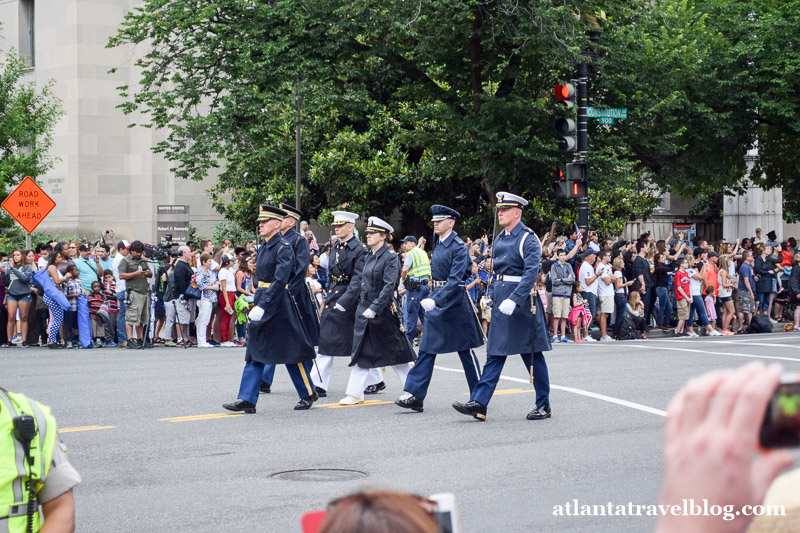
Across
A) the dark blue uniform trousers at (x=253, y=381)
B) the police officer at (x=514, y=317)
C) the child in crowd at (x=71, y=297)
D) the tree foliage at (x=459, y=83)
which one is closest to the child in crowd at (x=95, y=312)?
the child in crowd at (x=71, y=297)

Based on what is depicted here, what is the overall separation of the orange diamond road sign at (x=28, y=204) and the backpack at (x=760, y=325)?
49.3ft

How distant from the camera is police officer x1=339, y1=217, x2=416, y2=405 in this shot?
1099 cm

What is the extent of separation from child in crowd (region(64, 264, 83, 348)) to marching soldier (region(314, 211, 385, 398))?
824cm

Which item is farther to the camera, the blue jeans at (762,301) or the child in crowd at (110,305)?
the blue jeans at (762,301)

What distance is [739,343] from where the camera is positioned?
752 inches

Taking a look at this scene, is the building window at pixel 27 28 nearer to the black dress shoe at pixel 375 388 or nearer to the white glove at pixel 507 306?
the black dress shoe at pixel 375 388

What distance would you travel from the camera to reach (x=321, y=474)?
25.2ft

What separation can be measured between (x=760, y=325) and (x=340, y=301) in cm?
1467

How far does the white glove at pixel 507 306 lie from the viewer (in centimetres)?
969

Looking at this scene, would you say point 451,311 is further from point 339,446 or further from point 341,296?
point 339,446

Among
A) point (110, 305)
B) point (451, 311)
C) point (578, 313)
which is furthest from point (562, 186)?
point (451, 311)

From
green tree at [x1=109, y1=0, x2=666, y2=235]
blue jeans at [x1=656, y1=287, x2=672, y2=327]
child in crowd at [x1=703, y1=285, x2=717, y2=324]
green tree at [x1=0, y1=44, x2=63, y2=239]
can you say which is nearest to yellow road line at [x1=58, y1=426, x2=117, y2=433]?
green tree at [x1=109, y1=0, x2=666, y2=235]

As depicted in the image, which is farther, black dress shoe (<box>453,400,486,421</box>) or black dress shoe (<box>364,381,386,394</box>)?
black dress shoe (<box>364,381,386,394</box>)

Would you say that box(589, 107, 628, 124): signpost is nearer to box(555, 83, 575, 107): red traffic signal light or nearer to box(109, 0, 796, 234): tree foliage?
box(555, 83, 575, 107): red traffic signal light
